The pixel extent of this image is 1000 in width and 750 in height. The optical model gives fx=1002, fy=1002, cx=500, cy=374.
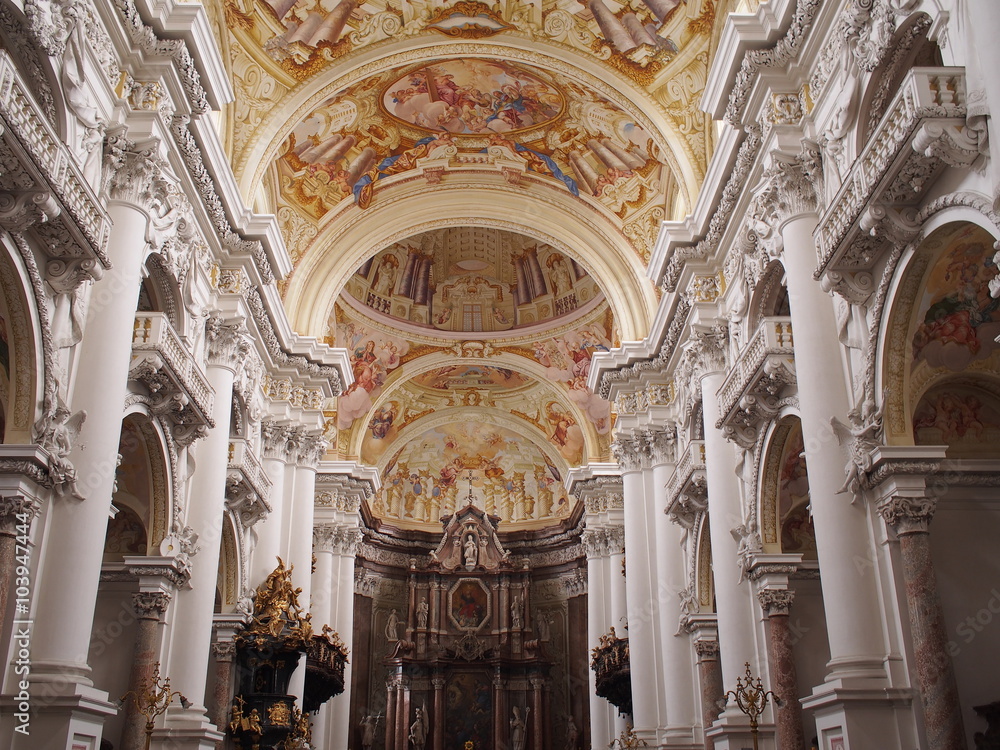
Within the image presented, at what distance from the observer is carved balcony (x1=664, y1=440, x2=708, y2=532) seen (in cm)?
1745

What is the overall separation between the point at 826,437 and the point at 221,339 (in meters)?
9.99

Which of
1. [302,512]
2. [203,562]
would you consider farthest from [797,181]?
[302,512]

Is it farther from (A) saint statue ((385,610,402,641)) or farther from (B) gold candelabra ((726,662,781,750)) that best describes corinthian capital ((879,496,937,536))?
(A) saint statue ((385,610,402,641))

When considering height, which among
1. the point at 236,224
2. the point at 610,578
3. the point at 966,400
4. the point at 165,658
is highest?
the point at 236,224

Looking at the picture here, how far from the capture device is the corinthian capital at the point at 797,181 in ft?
40.1

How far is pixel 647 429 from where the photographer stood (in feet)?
71.1

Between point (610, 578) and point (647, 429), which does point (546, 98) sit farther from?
point (610, 578)

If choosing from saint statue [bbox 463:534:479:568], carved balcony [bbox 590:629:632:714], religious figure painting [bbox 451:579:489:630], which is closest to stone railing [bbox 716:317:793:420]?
carved balcony [bbox 590:629:632:714]

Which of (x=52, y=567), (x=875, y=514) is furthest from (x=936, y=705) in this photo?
(x=52, y=567)

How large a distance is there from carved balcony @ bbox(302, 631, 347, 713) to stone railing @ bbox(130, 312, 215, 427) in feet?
28.4

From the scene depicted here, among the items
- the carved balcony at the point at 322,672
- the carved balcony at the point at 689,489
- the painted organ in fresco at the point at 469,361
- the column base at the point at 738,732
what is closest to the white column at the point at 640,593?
the carved balcony at the point at 689,489

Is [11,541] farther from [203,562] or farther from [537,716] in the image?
[537,716]

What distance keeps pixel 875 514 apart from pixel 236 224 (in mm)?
11266

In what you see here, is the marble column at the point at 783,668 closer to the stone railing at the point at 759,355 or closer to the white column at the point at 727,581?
the white column at the point at 727,581
